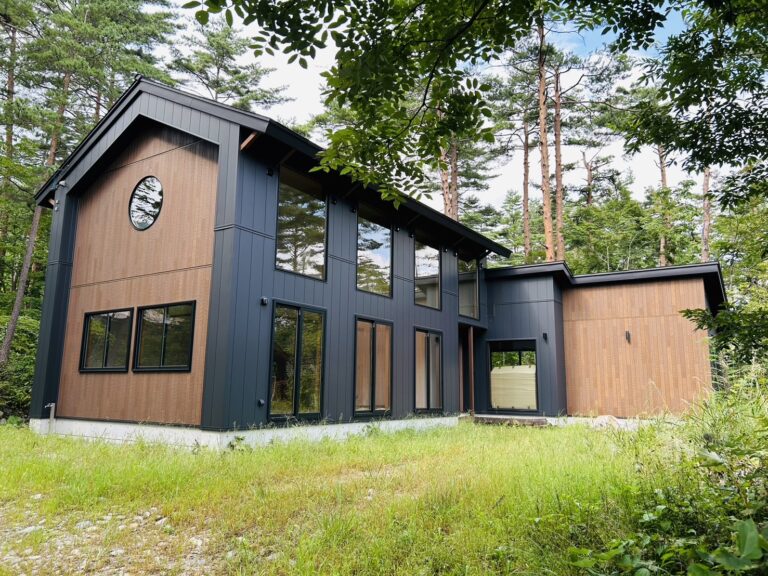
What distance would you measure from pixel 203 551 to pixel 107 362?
5.70 m

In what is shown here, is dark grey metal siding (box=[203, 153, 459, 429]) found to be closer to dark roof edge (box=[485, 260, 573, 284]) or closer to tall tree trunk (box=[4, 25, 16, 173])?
dark roof edge (box=[485, 260, 573, 284])

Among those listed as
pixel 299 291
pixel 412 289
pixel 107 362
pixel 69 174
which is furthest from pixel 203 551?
pixel 69 174

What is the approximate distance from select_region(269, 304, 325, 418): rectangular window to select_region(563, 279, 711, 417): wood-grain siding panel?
6.79 m

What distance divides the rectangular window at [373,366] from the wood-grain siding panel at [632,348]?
5.11 meters

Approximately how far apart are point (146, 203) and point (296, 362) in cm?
351

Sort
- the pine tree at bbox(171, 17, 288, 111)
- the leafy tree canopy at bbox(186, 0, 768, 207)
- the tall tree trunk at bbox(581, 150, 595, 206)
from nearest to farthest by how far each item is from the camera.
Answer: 1. the leafy tree canopy at bbox(186, 0, 768, 207)
2. the pine tree at bbox(171, 17, 288, 111)
3. the tall tree trunk at bbox(581, 150, 595, 206)

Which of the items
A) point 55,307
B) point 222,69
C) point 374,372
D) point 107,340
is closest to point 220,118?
point 107,340

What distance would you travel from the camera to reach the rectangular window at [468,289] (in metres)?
12.3

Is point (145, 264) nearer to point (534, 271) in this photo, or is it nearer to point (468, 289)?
point (468, 289)

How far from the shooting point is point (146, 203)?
8383 millimetres

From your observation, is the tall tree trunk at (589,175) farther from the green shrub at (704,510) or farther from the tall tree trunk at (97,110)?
the green shrub at (704,510)

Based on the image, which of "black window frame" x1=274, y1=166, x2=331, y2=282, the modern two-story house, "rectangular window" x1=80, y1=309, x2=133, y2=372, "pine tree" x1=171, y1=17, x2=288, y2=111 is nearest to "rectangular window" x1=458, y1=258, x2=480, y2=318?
the modern two-story house

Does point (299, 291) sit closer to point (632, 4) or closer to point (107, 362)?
point (107, 362)

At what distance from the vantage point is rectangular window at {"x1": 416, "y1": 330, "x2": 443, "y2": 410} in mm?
10250
